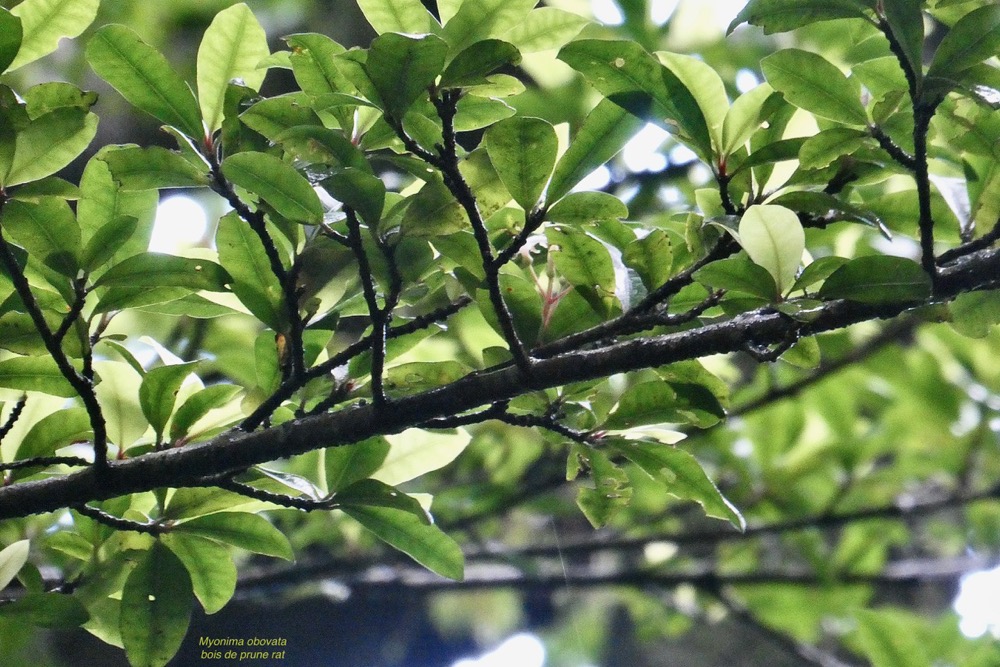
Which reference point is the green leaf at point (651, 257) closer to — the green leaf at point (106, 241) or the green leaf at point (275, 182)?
the green leaf at point (275, 182)

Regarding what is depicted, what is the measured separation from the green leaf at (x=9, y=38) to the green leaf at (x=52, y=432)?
236mm

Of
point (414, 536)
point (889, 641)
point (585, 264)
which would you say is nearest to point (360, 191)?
point (585, 264)

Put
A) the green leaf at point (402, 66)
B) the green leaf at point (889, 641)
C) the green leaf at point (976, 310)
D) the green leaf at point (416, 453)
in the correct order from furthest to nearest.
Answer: the green leaf at point (889, 641)
the green leaf at point (416, 453)
the green leaf at point (976, 310)
the green leaf at point (402, 66)

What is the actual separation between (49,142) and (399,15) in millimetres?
213

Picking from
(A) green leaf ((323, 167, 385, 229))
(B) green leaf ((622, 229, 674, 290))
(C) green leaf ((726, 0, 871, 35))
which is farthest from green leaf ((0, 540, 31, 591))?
(C) green leaf ((726, 0, 871, 35))

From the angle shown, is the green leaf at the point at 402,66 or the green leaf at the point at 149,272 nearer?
the green leaf at the point at 402,66

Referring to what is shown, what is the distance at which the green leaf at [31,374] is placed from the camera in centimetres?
55

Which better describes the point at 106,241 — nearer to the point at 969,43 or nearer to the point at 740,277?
the point at 740,277

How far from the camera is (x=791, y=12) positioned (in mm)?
442

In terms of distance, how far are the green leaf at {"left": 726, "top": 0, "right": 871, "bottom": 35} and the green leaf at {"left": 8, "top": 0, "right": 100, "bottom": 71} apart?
Result: 0.37m

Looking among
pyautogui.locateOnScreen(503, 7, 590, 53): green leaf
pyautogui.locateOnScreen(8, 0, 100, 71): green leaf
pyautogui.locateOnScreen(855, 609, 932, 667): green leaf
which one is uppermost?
pyautogui.locateOnScreen(8, 0, 100, 71): green leaf

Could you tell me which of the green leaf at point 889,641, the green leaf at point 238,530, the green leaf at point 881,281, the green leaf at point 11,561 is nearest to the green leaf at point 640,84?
the green leaf at point 881,281

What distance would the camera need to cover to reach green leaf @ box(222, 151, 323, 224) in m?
0.45

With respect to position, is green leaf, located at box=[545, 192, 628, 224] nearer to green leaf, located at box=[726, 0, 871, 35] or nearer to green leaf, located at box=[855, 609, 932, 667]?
green leaf, located at box=[726, 0, 871, 35]
